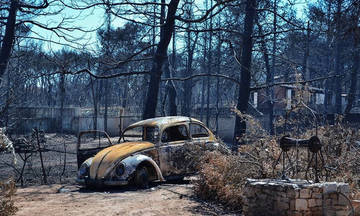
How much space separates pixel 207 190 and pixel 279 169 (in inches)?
64.3

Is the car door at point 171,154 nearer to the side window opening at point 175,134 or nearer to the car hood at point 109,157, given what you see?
the side window opening at point 175,134

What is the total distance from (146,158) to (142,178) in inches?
20.6

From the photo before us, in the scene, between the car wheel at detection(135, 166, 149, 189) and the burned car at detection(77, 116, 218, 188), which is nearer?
the burned car at detection(77, 116, 218, 188)

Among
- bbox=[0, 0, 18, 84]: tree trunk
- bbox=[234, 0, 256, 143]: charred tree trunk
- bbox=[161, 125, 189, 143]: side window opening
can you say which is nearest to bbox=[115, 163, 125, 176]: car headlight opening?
bbox=[161, 125, 189, 143]: side window opening

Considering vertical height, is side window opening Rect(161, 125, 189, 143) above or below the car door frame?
above

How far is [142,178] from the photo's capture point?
37.1 ft

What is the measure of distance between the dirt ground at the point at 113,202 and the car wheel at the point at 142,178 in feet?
0.72

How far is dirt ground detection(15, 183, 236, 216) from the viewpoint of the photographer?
8289 millimetres

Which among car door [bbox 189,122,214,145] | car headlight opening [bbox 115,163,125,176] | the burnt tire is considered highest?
car door [bbox 189,122,214,145]

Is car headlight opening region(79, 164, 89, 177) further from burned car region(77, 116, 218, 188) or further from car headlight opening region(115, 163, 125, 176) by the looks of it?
car headlight opening region(115, 163, 125, 176)

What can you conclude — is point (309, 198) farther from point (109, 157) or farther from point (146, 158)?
point (109, 157)

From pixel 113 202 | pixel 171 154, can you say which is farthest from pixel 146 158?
pixel 113 202

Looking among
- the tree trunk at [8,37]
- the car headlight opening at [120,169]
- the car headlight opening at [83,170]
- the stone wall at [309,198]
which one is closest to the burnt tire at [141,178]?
the car headlight opening at [120,169]

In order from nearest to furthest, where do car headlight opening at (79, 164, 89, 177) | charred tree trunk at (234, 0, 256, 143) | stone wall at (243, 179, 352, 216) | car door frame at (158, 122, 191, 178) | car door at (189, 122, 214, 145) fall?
stone wall at (243, 179, 352, 216)
car headlight opening at (79, 164, 89, 177)
car door frame at (158, 122, 191, 178)
car door at (189, 122, 214, 145)
charred tree trunk at (234, 0, 256, 143)
